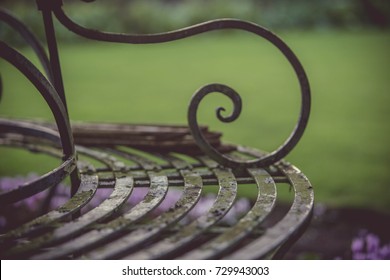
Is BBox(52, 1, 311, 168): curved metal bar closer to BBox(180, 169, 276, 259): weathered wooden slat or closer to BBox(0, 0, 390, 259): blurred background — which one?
BBox(180, 169, 276, 259): weathered wooden slat

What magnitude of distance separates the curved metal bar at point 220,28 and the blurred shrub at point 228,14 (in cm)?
1255

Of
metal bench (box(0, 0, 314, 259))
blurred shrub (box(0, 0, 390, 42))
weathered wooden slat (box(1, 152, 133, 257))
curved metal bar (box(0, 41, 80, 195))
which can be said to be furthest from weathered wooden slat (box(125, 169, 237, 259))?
blurred shrub (box(0, 0, 390, 42))

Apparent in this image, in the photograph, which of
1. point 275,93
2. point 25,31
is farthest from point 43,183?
point 275,93

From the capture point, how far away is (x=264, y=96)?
641 centimetres

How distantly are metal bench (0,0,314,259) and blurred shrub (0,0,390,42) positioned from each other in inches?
484

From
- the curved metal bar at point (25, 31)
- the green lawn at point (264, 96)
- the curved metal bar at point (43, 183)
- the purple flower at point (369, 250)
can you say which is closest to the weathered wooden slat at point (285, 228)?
the curved metal bar at point (43, 183)

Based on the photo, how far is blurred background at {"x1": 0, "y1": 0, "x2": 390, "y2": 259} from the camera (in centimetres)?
301

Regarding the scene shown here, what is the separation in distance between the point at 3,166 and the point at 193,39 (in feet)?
33.8

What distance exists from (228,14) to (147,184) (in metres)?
15.1

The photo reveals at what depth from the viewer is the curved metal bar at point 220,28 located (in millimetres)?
A: 1430

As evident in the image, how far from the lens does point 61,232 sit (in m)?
1.09

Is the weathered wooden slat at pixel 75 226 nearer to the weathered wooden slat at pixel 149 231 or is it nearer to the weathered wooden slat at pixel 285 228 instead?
the weathered wooden slat at pixel 149 231
